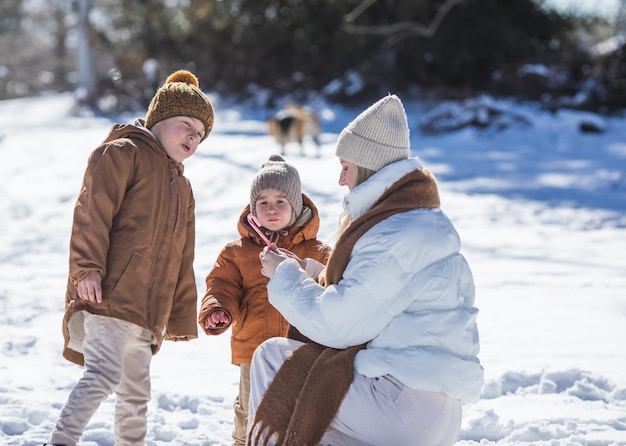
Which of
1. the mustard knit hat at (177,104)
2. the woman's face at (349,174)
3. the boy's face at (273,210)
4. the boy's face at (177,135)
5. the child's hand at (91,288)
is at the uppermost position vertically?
the mustard knit hat at (177,104)

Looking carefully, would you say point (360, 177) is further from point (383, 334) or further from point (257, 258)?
point (257, 258)

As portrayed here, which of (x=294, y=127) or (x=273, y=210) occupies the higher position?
(x=294, y=127)

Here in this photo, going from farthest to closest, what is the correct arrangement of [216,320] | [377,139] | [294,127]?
[294,127] → [216,320] → [377,139]

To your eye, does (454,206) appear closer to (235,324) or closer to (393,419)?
(235,324)

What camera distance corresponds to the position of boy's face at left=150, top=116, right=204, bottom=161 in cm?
344

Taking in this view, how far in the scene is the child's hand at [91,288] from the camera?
3.07 metres

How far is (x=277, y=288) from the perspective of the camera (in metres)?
2.74

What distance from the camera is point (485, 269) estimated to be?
6992 mm

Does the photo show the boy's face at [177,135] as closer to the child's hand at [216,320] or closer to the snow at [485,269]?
the child's hand at [216,320]

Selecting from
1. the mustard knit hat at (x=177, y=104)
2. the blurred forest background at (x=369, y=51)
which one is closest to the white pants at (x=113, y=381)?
the mustard knit hat at (x=177, y=104)

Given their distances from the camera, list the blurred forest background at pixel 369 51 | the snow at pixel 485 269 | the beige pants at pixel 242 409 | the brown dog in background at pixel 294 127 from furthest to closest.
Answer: the blurred forest background at pixel 369 51
the brown dog in background at pixel 294 127
the snow at pixel 485 269
the beige pants at pixel 242 409

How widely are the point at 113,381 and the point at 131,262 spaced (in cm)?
46

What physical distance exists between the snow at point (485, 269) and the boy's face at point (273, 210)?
65 centimetres

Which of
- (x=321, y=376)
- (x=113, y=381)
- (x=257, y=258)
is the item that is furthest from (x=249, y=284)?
(x=321, y=376)
